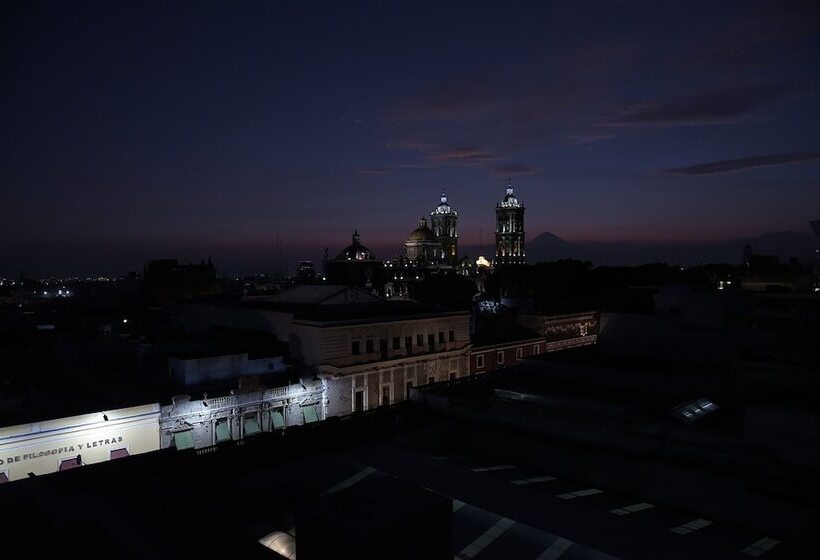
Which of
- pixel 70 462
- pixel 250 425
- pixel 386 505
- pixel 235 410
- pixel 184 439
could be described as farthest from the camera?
pixel 250 425

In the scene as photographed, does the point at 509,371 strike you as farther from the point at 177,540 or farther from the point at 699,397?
the point at 177,540

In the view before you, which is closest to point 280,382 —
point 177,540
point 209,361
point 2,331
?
point 209,361

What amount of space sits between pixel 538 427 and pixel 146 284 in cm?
12176

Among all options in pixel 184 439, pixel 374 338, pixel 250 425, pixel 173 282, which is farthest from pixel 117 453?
pixel 173 282

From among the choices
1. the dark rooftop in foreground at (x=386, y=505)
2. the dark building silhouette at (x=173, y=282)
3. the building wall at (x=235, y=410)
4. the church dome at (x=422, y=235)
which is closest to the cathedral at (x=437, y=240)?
the church dome at (x=422, y=235)

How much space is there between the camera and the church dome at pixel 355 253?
Answer: 535ft

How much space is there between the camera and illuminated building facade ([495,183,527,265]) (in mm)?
182250

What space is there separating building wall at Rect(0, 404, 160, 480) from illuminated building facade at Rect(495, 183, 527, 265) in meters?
162

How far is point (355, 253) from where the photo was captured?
539ft

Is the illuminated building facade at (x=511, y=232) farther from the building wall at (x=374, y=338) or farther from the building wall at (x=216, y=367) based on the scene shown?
the building wall at (x=216, y=367)

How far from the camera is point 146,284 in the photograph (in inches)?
4887

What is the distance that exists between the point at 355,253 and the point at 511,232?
174ft

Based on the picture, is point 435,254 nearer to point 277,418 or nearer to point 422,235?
point 422,235

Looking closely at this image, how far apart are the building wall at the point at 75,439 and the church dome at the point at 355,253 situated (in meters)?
135
